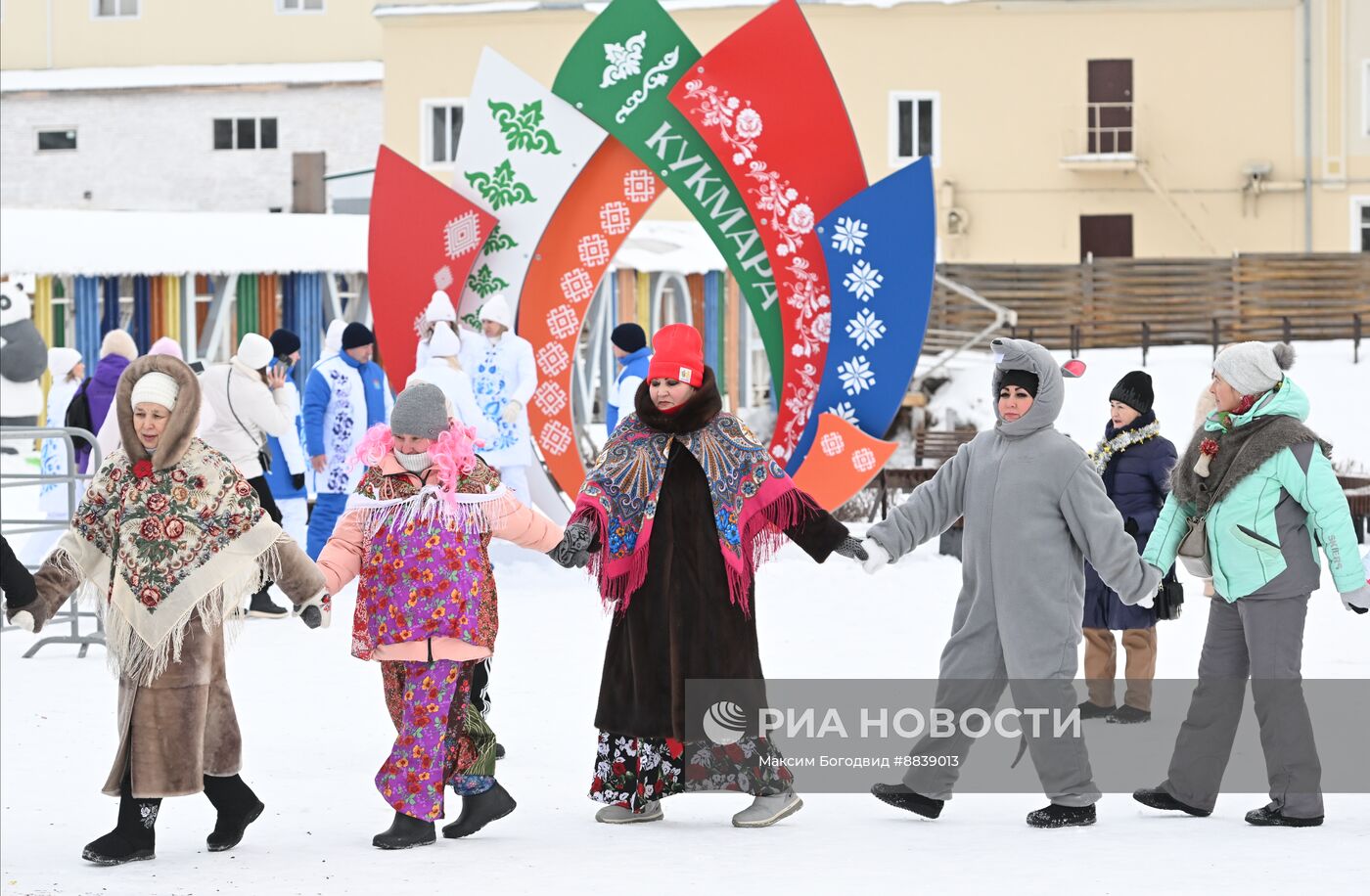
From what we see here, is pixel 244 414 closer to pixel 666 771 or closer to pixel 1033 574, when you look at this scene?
pixel 666 771

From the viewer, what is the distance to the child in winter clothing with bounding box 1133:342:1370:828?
19.6ft

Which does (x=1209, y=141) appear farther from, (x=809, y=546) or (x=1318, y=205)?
(x=809, y=546)

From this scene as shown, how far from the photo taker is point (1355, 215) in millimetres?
30953

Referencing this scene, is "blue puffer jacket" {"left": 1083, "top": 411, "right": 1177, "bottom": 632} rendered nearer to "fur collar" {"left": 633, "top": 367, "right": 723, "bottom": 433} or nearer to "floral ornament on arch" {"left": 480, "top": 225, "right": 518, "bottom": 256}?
"fur collar" {"left": 633, "top": 367, "right": 723, "bottom": 433}

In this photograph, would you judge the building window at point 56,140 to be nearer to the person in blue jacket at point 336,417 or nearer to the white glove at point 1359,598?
the person in blue jacket at point 336,417

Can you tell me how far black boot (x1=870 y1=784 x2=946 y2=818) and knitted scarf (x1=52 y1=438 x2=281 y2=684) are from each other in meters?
2.03

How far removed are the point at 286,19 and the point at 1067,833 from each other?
104ft

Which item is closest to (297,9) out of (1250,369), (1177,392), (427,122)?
(427,122)

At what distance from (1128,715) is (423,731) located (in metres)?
3.25

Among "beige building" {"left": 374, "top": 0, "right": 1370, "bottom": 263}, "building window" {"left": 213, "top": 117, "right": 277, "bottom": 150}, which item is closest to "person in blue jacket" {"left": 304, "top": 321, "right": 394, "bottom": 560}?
"beige building" {"left": 374, "top": 0, "right": 1370, "bottom": 263}

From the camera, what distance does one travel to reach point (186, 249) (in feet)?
58.4

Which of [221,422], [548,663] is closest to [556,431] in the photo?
[221,422]

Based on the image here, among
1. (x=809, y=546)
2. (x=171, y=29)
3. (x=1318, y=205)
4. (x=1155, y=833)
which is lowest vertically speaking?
(x=1155, y=833)

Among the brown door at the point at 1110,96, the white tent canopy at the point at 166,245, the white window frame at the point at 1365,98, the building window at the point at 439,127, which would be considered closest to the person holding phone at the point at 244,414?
the white tent canopy at the point at 166,245
